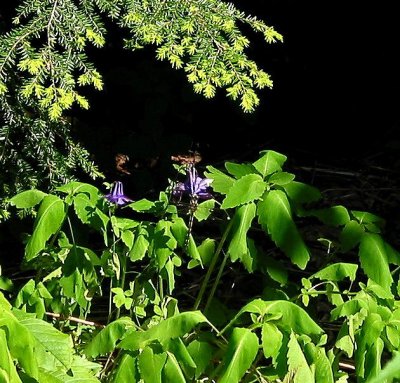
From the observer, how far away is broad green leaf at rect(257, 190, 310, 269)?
1760 millimetres

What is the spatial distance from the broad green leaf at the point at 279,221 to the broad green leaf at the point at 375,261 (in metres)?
0.17

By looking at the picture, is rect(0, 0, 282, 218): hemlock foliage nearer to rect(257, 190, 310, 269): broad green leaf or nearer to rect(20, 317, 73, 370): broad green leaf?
rect(257, 190, 310, 269): broad green leaf

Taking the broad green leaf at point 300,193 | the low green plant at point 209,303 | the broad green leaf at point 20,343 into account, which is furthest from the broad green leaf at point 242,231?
the broad green leaf at point 20,343

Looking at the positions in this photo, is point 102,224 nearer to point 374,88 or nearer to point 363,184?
point 363,184

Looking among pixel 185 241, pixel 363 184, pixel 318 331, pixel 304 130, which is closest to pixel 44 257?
pixel 185 241

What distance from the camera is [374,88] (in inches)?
177

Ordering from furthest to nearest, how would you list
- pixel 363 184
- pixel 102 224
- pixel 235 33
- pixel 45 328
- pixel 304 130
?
1. pixel 304 130
2. pixel 363 184
3. pixel 235 33
4. pixel 102 224
5. pixel 45 328

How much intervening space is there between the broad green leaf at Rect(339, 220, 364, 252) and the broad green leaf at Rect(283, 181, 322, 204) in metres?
0.13

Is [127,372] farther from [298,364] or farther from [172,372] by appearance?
[298,364]

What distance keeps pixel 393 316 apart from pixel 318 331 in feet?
0.65

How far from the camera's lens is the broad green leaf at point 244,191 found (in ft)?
5.80

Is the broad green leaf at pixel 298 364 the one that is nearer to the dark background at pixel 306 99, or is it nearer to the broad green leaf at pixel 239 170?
the broad green leaf at pixel 239 170

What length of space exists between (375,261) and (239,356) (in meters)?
0.49

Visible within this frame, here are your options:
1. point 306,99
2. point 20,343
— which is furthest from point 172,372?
point 306,99
